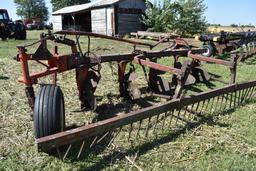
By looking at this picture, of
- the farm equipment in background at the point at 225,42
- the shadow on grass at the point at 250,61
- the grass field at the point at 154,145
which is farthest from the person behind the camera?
the farm equipment in background at the point at 225,42

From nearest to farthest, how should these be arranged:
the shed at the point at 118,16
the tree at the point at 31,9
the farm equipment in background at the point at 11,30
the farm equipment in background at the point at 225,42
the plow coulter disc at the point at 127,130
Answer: the plow coulter disc at the point at 127,130 < the farm equipment in background at the point at 225,42 < the farm equipment in background at the point at 11,30 < the shed at the point at 118,16 < the tree at the point at 31,9

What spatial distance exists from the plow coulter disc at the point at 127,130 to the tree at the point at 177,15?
15.0 m

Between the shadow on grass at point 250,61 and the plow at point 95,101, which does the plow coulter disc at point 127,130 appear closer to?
the plow at point 95,101

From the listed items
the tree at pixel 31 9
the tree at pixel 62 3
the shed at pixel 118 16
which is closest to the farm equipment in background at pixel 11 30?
the shed at pixel 118 16

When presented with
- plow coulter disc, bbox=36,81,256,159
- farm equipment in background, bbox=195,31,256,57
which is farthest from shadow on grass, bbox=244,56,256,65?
plow coulter disc, bbox=36,81,256,159

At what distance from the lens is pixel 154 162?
10.4ft

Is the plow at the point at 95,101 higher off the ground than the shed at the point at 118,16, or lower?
lower

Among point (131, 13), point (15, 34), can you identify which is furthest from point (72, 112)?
point (131, 13)

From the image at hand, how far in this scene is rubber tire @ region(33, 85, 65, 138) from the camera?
9.65 ft

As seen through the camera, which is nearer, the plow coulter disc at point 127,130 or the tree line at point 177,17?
the plow coulter disc at point 127,130

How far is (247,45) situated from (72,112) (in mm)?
7080

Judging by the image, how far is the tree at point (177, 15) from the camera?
63.4ft

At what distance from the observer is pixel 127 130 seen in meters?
3.93

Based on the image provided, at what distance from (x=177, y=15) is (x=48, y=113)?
696 inches
